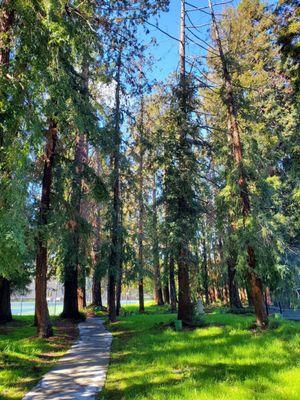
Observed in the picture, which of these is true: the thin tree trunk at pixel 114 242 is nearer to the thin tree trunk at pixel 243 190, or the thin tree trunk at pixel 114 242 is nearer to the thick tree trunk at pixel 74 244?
the thick tree trunk at pixel 74 244

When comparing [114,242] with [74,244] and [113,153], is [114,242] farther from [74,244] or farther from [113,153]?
[113,153]

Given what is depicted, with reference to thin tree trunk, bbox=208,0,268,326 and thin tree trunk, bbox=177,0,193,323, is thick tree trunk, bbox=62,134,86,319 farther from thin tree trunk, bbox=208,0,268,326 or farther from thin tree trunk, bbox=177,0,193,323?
thin tree trunk, bbox=208,0,268,326

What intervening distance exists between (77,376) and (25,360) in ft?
6.60

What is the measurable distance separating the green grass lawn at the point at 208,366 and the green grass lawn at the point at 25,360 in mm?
1329

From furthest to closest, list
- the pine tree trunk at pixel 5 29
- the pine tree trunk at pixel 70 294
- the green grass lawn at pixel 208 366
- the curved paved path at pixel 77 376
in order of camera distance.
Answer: the pine tree trunk at pixel 70 294 < the pine tree trunk at pixel 5 29 < the curved paved path at pixel 77 376 < the green grass lawn at pixel 208 366

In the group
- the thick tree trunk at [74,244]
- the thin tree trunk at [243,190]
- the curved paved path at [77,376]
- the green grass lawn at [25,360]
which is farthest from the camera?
the thick tree trunk at [74,244]

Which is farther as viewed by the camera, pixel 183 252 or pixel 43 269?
pixel 183 252

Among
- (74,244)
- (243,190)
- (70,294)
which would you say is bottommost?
(70,294)

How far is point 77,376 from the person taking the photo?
658 centimetres

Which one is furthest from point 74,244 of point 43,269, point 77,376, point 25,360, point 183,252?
point 77,376

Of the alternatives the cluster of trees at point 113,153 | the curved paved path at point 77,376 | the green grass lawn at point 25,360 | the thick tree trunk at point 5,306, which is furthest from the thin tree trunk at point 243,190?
the thick tree trunk at point 5,306

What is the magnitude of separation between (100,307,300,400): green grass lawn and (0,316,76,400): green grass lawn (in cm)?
133

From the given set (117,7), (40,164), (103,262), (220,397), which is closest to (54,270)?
(103,262)

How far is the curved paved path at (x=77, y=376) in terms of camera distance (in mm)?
5445
